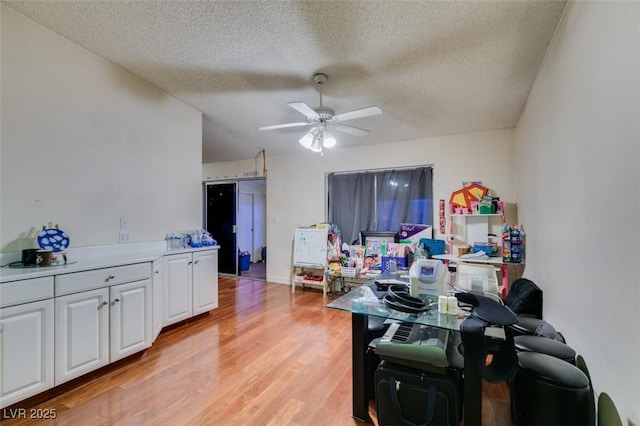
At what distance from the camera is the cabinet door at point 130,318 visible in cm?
224

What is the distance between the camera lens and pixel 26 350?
176cm

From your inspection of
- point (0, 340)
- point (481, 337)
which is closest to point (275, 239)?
point (0, 340)

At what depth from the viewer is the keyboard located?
1.47 metres

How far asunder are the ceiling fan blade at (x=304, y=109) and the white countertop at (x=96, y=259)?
1.91 meters

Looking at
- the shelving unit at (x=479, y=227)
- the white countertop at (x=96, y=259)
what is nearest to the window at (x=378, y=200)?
the shelving unit at (x=479, y=227)

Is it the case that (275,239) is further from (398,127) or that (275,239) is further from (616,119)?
(616,119)

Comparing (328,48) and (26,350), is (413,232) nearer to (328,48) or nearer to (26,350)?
(328,48)

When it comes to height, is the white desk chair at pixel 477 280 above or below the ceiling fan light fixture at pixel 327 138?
below

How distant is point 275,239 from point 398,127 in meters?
3.08

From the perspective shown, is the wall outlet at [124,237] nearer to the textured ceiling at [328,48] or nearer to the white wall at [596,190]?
the textured ceiling at [328,48]

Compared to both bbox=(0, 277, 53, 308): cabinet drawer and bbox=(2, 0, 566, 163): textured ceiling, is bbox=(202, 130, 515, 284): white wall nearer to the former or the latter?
bbox=(2, 0, 566, 163): textured ceiling

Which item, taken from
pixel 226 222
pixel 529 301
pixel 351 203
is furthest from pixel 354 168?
pixel 529 301

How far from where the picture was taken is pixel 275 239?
18.0 ft

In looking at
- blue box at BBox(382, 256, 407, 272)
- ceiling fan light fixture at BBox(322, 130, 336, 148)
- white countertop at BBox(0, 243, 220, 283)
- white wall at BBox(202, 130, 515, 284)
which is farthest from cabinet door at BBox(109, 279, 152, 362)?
blue box at BBox(382, 256, 407, 272)
